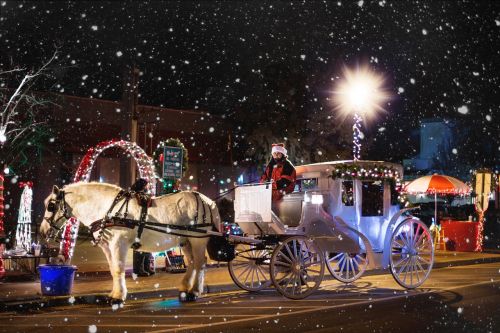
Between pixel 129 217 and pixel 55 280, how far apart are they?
6.30 ft

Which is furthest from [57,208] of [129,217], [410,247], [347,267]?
[410,247]

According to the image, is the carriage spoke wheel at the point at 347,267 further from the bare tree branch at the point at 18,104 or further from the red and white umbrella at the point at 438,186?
the bare tree branch at the point at 18,104

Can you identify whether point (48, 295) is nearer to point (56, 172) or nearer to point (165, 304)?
point (165, 304)

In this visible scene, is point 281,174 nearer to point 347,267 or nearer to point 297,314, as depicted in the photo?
point 347,267

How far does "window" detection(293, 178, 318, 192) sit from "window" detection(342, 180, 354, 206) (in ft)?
2.00

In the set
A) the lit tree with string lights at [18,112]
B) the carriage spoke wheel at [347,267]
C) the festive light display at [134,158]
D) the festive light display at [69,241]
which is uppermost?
the lit tree with string lights at [18,112]

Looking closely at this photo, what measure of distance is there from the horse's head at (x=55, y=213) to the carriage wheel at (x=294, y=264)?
3773mm

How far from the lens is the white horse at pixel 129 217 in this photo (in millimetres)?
10328

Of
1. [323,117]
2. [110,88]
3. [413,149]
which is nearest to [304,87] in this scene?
[323,117]

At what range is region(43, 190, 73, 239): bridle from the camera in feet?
33.8

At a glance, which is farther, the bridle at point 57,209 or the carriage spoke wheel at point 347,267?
the carriage spoke wheel at point 347,267

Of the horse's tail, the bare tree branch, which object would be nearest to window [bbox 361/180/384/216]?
the horse's tail

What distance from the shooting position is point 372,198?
1295 centimetres

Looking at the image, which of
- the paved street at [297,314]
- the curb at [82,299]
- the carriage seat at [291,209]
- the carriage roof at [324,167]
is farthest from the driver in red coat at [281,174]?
the curb at [82,299]
